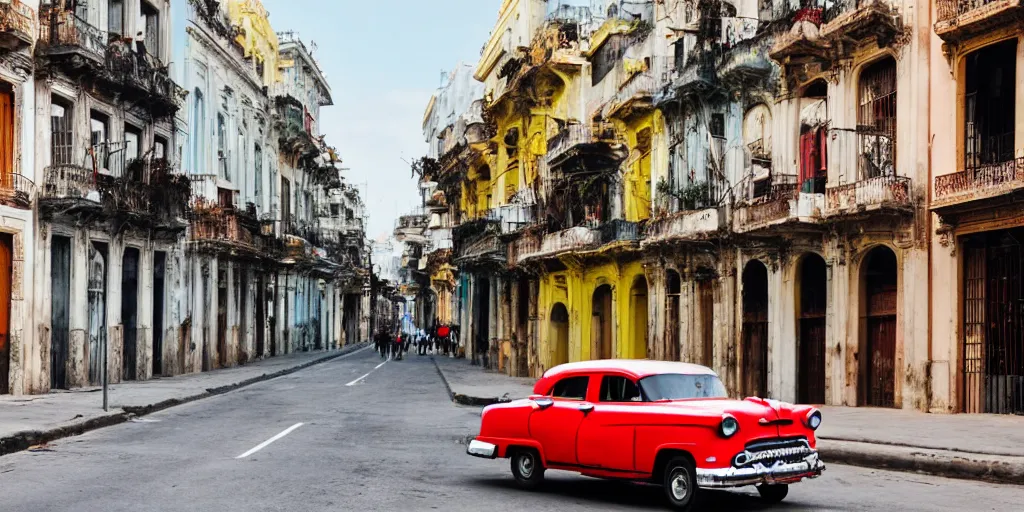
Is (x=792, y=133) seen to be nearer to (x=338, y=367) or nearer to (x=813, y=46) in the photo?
(x=813, y=46)

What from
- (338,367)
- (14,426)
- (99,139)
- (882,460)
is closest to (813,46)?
(882,460)

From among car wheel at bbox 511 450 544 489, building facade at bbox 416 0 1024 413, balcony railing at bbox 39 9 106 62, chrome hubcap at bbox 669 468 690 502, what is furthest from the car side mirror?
balcony railing at bbox 39 9 106 62

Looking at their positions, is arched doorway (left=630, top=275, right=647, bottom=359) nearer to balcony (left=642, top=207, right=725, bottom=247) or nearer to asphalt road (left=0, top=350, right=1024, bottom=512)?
balcony (left=642, top=207, right=725, bottom=247)

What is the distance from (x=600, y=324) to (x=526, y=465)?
2531 cm

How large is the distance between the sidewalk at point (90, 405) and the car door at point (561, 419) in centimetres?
789

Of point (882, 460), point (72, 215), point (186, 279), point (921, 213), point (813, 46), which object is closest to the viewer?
point (882, 460)

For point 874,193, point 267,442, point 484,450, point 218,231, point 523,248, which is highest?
point 218,231

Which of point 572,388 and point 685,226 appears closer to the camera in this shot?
point 572,388

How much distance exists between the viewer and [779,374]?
25719 millimetres

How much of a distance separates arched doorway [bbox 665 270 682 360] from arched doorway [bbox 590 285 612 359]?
237 inches

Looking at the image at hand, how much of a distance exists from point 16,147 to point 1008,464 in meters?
22.1

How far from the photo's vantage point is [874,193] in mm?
21703

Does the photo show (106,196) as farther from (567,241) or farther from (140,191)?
(567,241)

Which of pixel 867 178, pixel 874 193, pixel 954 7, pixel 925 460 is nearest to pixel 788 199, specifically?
pixel 867 178
